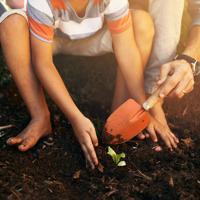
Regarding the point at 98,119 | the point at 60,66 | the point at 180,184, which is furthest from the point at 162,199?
the point at 60,66

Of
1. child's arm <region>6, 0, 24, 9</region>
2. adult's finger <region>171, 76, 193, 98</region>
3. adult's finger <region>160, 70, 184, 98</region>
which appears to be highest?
child's arm <region>6, 0, 24, 9</region>

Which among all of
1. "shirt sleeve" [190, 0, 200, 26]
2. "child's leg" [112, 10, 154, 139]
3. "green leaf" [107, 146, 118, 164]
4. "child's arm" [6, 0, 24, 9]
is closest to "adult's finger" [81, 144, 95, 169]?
"green leaf" [107, 146, 118, 164]

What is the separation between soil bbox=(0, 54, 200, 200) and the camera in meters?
2.41

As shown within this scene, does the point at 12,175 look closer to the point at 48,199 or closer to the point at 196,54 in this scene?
the point at 48,199

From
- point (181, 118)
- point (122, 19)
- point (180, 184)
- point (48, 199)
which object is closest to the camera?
point (48, 199)

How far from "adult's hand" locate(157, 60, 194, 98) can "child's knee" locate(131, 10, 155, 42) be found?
28 centimetres

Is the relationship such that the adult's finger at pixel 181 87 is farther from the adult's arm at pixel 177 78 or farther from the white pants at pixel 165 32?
the white pants at pixel 165 32

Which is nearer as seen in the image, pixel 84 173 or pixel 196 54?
pixel 84 173

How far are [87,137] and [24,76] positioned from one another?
513 mm

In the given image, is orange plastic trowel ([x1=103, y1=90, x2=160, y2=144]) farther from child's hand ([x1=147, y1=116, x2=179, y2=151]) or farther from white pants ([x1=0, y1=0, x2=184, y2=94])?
white pants ([x1=0, y1=0, x2=184, y2=94])

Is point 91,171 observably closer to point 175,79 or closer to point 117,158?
point 117,158

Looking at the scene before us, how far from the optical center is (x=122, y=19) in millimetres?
2717

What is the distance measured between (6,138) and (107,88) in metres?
0.87

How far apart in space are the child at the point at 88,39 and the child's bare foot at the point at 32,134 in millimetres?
181
